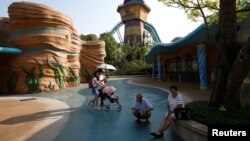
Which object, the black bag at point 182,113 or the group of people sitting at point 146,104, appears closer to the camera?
the black bag at point 182,113

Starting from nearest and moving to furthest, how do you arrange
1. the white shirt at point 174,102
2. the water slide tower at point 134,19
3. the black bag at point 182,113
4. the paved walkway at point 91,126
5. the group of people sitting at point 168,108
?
the black bag at point 182,113
the group of people sitting at point 168,108
the paved walkway at point 91,126
the white shirt at point 174,102
the water slide tower at point 134,19

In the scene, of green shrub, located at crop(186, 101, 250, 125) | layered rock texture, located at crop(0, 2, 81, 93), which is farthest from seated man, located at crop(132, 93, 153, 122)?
layered rock texture, located at crop(0, 2, 81, 93)

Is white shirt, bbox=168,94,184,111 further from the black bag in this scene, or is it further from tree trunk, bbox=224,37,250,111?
tree trunk, bbox=224,37,250,111

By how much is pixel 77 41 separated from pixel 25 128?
21.6 m

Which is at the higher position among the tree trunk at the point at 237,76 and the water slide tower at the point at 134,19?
Answer: the water slide tower at the point at 134,19

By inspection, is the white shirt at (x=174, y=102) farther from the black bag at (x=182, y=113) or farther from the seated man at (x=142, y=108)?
the seated man at (x=142, y=108)

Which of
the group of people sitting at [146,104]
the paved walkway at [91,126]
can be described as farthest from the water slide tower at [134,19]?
the paved walkway at [91,126]

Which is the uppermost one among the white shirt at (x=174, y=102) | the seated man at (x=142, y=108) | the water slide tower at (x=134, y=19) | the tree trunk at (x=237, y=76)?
the water slide tower at (x=134, y=19)

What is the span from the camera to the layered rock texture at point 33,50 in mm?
20938

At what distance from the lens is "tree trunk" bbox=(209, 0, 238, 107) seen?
702 cm

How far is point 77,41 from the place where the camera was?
94.3ft

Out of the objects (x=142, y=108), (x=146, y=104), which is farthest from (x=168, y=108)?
(x=142, y=108)

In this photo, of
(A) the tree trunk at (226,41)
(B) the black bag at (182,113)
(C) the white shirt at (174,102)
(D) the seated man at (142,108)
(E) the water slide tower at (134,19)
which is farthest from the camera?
(E) the water slide tower at (134,19)

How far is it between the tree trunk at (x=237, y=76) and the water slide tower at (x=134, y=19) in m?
62.3
